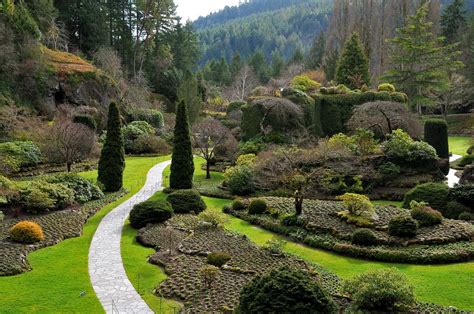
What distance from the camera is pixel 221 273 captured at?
14977 mm

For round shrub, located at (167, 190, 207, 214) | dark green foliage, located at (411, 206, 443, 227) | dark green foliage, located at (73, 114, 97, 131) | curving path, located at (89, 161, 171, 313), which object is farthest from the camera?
dark green foliage, located at (73, 114, 97, 131)

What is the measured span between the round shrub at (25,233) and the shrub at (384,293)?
42.2ft

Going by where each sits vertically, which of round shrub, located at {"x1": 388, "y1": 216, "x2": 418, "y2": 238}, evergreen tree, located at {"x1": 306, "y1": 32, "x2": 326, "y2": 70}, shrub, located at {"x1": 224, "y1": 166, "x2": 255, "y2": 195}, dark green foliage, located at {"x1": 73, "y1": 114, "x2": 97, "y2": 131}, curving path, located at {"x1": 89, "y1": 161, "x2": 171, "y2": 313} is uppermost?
evergreen tree, located at {"x1": 306, "y1": 32, "x2": 326, "y2": 70}

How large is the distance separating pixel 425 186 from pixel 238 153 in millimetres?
15125

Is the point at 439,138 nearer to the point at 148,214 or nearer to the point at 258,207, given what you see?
the point at 258,207

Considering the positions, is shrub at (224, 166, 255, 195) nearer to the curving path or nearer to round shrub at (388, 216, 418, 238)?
the curving path

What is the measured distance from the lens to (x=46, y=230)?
19.5m

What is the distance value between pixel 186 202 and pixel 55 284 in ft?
32.2

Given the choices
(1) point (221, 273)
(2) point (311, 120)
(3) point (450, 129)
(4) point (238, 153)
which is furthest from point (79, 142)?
(3) point (450, 129)

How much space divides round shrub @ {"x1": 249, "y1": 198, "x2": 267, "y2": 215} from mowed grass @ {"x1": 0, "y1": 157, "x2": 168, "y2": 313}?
813 centimetres

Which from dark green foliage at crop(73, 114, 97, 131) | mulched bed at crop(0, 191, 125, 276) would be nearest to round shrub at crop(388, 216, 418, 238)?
mulched bed at crop(0, 191, 125, 276)

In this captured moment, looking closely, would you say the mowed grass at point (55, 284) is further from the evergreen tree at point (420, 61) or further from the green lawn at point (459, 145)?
the evergreen tree at point (420, 61)

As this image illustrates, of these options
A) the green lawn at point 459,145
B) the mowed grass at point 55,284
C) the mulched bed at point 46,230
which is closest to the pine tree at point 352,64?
the green lawn at point 459,145

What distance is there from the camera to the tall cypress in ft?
88.0
